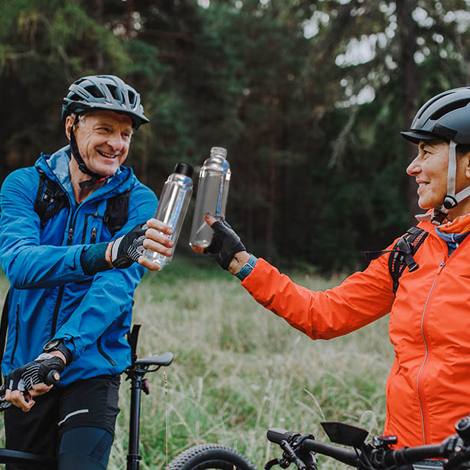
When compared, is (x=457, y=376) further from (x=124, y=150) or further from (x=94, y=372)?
(x=124, y=150)

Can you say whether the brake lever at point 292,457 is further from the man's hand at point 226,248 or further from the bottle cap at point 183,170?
the bottle cap at point 183,170

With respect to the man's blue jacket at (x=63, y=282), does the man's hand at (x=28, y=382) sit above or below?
below

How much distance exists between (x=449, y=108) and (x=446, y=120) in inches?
6.5

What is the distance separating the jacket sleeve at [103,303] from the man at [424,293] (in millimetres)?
470

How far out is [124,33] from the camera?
59.7 feet

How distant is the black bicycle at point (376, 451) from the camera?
128 cm

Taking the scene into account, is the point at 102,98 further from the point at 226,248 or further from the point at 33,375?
the point at 33,375

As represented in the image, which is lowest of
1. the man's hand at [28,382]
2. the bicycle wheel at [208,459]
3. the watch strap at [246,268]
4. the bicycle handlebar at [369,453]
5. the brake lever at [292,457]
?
the bicycle wheel at [208,459]

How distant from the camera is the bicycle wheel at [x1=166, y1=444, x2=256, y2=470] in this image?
246 centimetres

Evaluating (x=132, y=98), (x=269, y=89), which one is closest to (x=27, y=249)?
(x=132, y=98)

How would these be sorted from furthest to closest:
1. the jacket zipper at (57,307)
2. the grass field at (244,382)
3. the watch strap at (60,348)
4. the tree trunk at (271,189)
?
the tree trunk at (271,189) → the grass field at (244,382) → the jacket zipper at (57,307) → the watch strap at (60,348)

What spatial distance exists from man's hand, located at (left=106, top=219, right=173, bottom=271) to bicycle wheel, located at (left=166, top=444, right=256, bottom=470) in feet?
3.18

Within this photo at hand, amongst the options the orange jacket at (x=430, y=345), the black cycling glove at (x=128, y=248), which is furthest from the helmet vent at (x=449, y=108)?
the black cycling glove at (x=128, y=248)

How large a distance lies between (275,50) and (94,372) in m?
27.5
